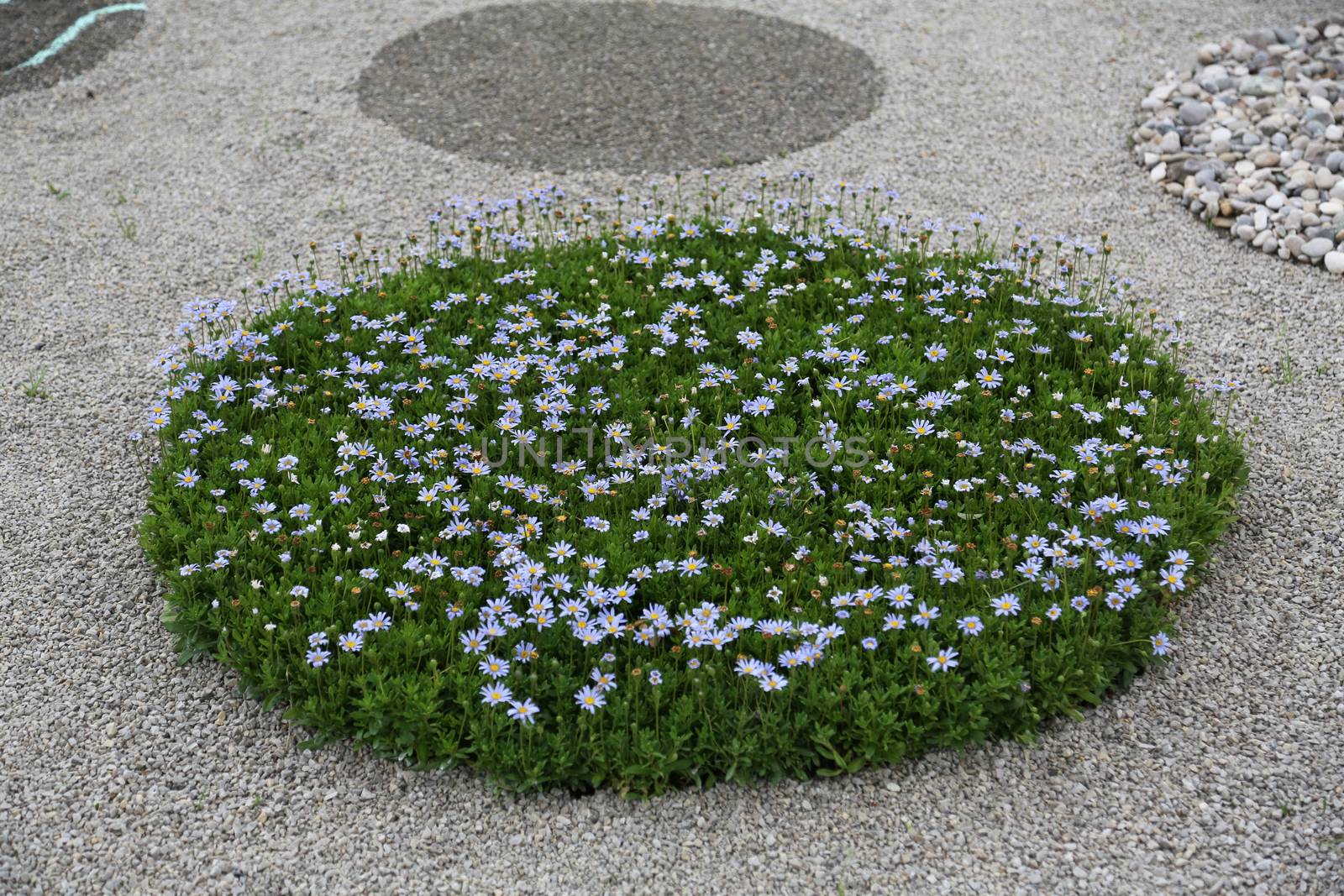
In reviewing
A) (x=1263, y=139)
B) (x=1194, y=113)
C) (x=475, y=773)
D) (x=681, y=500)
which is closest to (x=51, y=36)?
(x=681, y=500)

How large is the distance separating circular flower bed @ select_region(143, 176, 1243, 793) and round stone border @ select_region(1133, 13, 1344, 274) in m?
1.46

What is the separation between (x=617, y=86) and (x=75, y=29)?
488 centimetres

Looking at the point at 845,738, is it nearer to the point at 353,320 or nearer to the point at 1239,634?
the point at 1239,634

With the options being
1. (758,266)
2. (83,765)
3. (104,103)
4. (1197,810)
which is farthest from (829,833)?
(104,103)

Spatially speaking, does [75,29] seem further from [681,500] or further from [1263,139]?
[1263,139]

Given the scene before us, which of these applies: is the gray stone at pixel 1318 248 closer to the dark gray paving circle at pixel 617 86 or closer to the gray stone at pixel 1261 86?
the gray stone at pixel 1261 86

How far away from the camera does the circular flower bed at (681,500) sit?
4.04 m

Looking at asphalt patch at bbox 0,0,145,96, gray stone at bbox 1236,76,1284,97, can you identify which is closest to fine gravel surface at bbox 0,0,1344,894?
gray stone at bbox 1236,76,1284,97

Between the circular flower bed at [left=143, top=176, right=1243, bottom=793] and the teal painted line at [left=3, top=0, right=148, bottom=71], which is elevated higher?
the teal painted line at [left=3, top=0, right=148, bottom=71]

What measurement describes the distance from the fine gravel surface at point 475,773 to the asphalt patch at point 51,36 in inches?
50.9

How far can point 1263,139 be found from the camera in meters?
7.88

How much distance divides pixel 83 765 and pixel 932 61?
810 centimetres

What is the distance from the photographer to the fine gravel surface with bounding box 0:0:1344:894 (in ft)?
12.2

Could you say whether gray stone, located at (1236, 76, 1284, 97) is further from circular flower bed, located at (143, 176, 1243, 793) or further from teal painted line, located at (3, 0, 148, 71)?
teal painted line, located at (3, 0, 148, 71)
